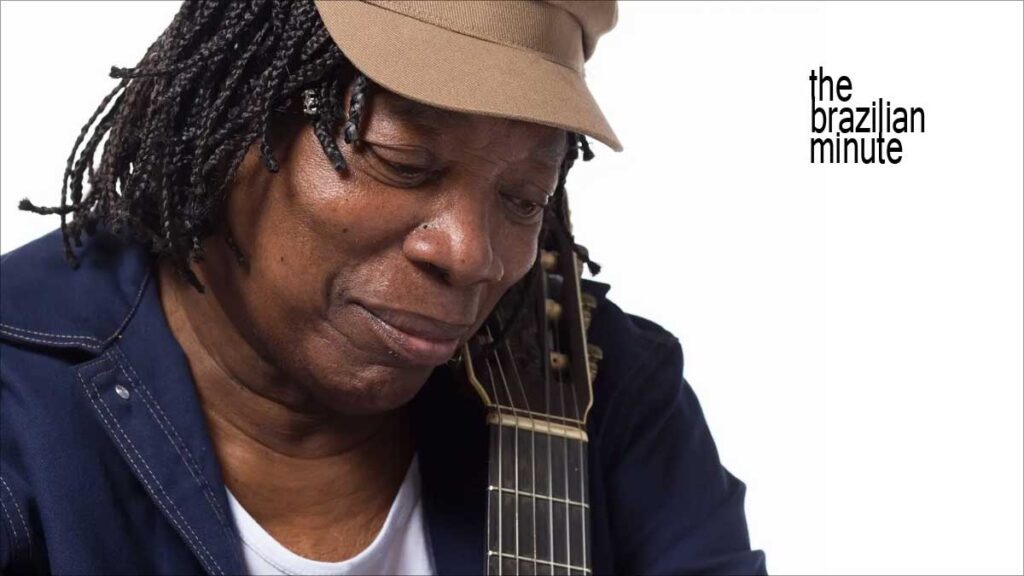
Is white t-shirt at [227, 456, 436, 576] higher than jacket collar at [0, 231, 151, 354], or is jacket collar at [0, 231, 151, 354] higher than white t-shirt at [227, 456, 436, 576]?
jacket collar at [0, 231, 151, 354]

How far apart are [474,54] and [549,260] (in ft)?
1.66

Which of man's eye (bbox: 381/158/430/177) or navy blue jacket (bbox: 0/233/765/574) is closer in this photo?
man's eye (bbox: 381/158/430/177)

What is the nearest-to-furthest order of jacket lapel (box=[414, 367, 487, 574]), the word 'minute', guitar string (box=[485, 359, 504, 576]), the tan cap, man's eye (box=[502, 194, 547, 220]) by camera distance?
the tan cap
man's eye (box=[502, 194, 547, 220])
guitar string (box=[485, 359, 504, 576])
jacket lapel (box=[414, 367, 487, 574])
the word 'minute'

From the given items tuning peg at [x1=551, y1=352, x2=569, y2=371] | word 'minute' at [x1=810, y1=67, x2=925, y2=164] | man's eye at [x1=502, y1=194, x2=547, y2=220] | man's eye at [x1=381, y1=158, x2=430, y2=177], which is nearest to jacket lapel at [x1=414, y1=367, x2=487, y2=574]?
tuning peg at [x1=551, y1=352, x2=569, y2=371]

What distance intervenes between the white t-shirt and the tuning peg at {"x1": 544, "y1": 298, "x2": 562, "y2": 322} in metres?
0.26

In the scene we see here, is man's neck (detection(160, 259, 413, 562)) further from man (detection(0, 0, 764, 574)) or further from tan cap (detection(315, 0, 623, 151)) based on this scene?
tan cap (detection(315, 0, 623, 151))

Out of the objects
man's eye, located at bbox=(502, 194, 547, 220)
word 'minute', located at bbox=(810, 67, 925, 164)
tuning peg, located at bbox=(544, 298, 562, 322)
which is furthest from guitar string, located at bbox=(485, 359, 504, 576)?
word 'minute', located at bbox=(810, 67, 925, 164)

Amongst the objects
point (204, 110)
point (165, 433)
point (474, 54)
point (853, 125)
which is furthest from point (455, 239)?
point (853, 125)

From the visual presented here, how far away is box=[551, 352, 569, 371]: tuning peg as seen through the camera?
90.5 inches

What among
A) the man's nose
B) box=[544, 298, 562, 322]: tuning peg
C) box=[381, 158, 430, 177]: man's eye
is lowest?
box=[544, 298, 562, 322]: tuning peg

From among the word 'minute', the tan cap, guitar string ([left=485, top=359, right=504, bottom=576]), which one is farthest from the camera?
the word 'minute'

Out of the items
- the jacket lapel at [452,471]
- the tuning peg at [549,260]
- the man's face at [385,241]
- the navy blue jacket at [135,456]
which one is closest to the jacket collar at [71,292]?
the navy blue jacket at [135,456]

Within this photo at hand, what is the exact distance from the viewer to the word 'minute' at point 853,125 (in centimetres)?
280

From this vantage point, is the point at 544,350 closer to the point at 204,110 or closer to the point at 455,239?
the point at 455,239
